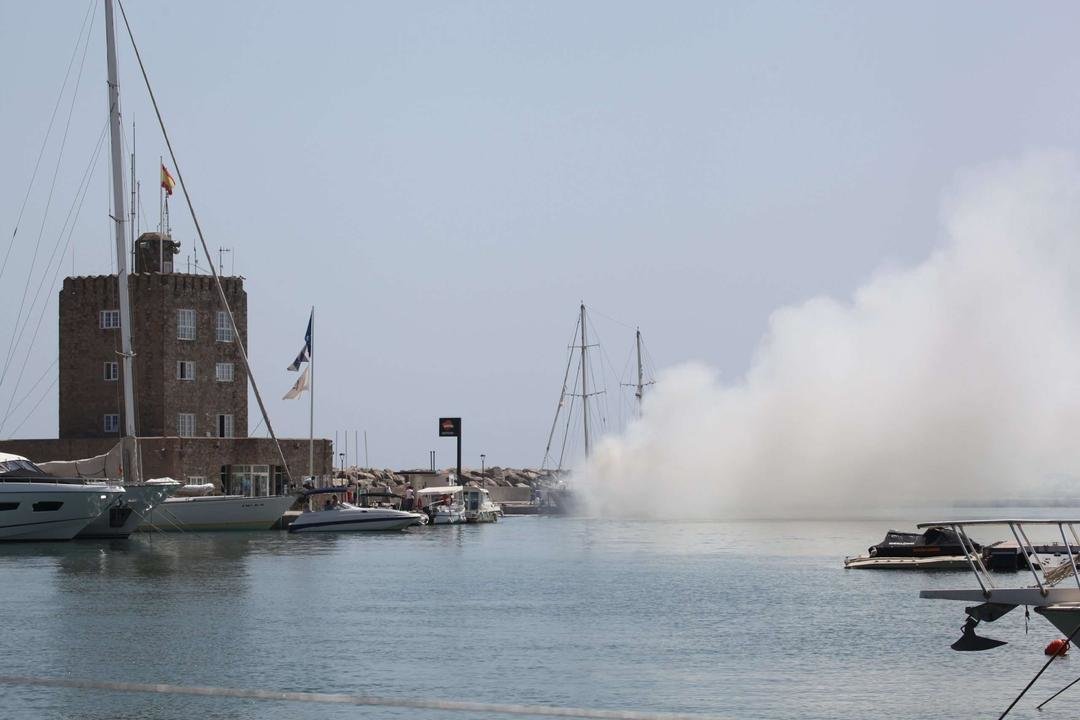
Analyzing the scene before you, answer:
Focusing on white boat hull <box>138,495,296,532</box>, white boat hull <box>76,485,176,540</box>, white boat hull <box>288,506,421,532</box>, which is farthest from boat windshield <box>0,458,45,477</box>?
white boat hull <box>288,506,421,532</box>

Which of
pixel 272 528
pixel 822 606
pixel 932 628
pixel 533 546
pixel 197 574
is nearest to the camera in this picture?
pixel 932 628

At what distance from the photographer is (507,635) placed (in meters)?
39.6

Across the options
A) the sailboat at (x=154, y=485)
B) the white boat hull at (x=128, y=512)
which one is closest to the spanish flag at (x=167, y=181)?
the sailboat at (x=154, y=485)

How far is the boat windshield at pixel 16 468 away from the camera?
73.4m

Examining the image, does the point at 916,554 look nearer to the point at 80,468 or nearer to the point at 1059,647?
the point at 1059,647

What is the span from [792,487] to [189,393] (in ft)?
170

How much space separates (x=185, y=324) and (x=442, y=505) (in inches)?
1007

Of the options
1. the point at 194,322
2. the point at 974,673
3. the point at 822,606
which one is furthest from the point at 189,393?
the point at 974,673

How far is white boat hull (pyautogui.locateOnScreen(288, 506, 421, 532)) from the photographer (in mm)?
89750

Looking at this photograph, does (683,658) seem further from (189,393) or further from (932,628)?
(189,393)

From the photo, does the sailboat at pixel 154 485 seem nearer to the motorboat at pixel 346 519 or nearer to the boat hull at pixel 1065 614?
the motorboat at pixel 346 519

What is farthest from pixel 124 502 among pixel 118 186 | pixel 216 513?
pixel 118 186

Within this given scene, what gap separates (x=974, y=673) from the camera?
32.6 m

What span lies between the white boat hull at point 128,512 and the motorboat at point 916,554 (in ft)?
110
